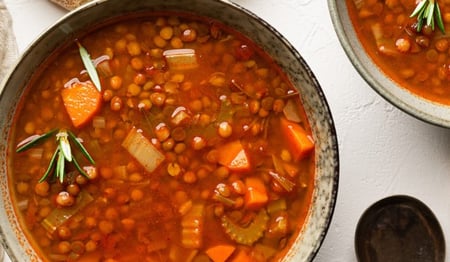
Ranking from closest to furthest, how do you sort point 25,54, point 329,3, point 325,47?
point 25,54 < point 329,3 < point 325,47

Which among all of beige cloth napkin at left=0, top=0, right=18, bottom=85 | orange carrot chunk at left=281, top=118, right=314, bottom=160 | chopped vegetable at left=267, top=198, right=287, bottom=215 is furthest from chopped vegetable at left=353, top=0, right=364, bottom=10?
beige cloth napkin at left=0, top=0, right=18, bottom=85

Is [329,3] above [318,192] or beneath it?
above

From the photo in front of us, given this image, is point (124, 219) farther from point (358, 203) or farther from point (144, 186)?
point (358, 203)

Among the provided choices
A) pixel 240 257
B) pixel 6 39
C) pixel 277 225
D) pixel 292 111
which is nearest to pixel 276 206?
pixel 277 225

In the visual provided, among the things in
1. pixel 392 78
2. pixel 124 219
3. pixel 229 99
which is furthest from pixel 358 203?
pixel 124 219

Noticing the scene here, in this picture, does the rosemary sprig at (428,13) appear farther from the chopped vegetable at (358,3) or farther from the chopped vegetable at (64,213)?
the chopped vegetable at (64,213)

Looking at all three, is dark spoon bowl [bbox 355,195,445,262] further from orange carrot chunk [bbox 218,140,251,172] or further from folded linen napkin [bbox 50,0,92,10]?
folded linen napkin [bbox 50,0,92,10]

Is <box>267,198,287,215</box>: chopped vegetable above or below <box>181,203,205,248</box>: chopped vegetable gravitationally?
above
